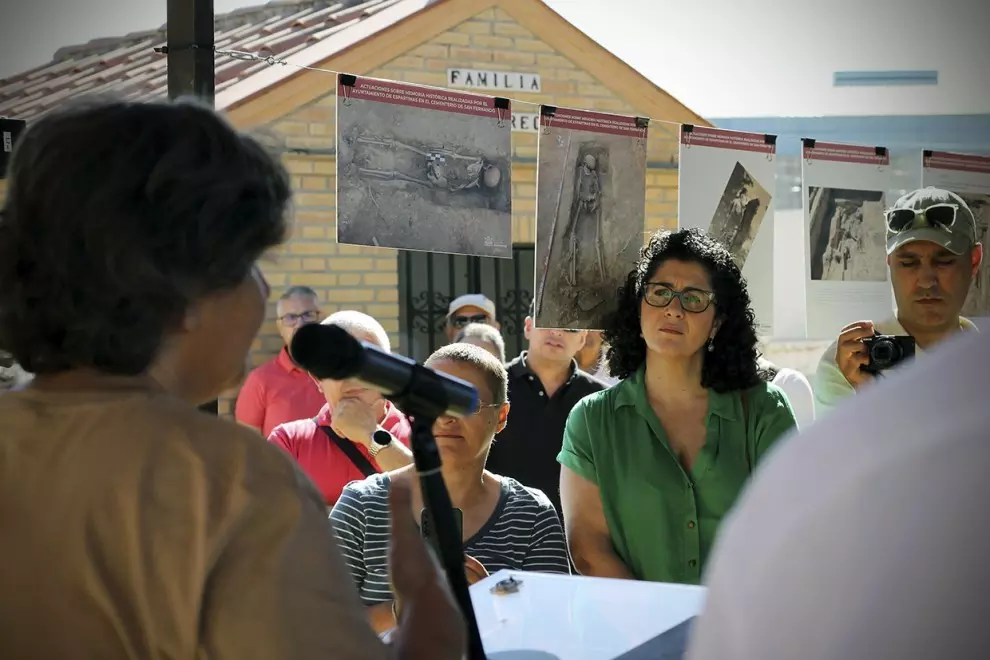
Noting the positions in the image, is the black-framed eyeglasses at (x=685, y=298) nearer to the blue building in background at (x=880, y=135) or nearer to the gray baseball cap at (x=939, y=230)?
the gray baseball cap at (x=939, y=230)

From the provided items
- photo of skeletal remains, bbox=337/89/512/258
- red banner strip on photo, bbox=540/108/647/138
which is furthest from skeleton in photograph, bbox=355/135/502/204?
red banner strip on photo, bbox=540/108/647/138

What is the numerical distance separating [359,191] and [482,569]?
1251mm

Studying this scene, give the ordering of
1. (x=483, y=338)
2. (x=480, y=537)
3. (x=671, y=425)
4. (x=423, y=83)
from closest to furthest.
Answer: (x=480, y=537), (x=671, y=425), (x=483, y=338), (x=423, y=83)

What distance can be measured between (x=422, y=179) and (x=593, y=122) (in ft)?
2.36

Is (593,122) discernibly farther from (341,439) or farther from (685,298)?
(341,439)

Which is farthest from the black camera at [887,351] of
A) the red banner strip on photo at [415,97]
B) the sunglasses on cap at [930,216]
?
the red banner strip on photo at [415,97]

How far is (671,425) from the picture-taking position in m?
2.87

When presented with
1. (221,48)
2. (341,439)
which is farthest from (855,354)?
(221,48)

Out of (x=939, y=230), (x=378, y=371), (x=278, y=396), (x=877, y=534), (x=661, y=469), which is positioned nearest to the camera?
(x=877, y=534)

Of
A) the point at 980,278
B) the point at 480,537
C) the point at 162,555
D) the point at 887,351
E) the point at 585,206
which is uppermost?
the point at 585,206

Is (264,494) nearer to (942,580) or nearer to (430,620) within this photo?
(430,620)

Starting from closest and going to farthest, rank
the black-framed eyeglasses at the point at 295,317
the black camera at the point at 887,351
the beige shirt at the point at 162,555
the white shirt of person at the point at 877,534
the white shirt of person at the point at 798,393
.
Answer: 1. the white shirt of person at the point at 877,534
2. the beige shirt at the point at 162,555
3. the black camera at the point at 887,351
4. the white shirt of person at the point at 798,393
5. the black-framed eyeglasses at the point at 295,317

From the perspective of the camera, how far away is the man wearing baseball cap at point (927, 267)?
331cm

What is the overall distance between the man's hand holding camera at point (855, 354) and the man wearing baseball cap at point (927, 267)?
88 mm
